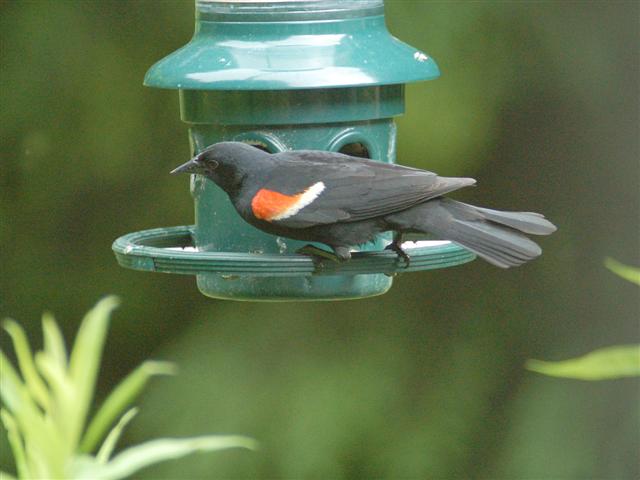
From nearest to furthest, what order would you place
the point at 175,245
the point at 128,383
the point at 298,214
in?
the point at 128,383 < the point at 298,214 < the point at 175,245

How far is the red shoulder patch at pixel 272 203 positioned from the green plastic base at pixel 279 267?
122mm

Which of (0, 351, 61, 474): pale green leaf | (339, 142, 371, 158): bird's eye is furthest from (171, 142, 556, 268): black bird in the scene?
(0, 351, 61, 474): pale green leaf

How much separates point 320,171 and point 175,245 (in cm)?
95

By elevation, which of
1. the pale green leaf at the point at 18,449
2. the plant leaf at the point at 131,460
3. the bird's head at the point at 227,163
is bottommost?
the bird's head at the point at 227,163

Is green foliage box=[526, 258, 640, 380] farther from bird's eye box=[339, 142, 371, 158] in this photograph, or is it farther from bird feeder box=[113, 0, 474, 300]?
bird's eye box=[339, 142, 371, 158]

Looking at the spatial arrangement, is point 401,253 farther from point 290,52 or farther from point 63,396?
point 63,396

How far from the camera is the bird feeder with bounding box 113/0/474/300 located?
3.30 m

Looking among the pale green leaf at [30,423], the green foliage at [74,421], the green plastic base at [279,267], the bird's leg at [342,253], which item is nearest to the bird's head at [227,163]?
the green plastic base at [279,267]

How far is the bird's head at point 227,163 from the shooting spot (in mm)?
3375

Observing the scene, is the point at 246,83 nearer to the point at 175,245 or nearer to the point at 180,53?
the point at 180,53

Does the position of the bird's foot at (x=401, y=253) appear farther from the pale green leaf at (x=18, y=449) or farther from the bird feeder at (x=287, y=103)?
the pale green leaf at (x=18, y=449)

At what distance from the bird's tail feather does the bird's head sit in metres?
0.49

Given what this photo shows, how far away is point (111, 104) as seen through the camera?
5.27 metres

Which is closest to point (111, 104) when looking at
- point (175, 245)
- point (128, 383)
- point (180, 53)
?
point (175, 245)
